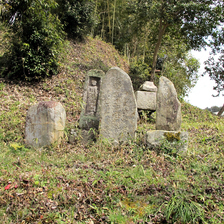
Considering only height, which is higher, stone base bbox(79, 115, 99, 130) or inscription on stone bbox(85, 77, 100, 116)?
inscription on stone bbox(85, 77, 100, 116)

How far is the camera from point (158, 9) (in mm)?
12180

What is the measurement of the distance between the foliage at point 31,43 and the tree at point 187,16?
5334 mm

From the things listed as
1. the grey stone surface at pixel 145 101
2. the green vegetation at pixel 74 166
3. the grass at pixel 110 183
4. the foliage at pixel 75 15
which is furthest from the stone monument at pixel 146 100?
the foliage at pixel 75 15

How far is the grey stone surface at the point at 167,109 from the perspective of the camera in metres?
5.33

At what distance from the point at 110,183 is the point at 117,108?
230 cm

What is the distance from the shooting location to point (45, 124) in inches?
221

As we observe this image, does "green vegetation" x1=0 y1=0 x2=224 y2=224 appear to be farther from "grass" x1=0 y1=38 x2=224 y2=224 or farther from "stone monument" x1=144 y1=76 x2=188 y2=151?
"stone monument" x1=144 y1=76 x2=188 y2=151

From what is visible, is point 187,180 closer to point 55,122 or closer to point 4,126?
point 55,122

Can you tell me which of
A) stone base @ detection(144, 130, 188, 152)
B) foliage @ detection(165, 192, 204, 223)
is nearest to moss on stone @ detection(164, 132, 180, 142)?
stone base @ detection(144, 130, 188, 152)

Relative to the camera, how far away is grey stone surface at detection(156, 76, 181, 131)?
17.5 feet

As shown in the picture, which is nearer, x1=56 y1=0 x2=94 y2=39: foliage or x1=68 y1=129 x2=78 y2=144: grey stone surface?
x1=68 y1=129 x2=78 y2=144: grey stone surface

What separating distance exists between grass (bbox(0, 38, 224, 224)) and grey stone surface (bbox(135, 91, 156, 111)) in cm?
298

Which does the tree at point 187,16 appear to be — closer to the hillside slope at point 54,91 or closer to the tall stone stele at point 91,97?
the hillside slope at point 54,91

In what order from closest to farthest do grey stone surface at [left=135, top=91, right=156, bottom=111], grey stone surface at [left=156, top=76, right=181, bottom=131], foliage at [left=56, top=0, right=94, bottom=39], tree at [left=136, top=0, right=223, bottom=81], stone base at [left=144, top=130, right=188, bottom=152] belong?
1. stone base at [left=144, top=130, right=188, bottom=152]
2. grey stone surface at [left=156, top=76, right=181, bottom=131]
3. grey stone surface at [left=135, top=91, right=156, bottom=111]
4. tree at [left=136, top=0, right=223, bottom=81]
5. foliage at [left=56, top=0, right=94, bottom=39]
